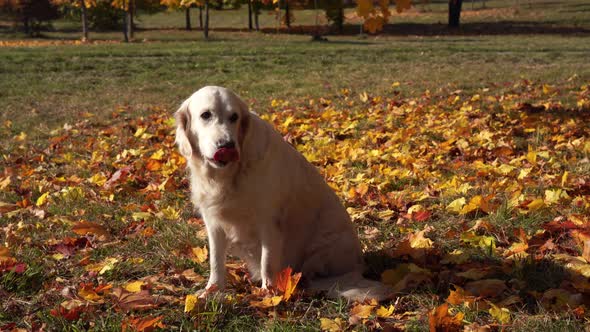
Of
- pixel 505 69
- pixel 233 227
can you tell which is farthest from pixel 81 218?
pixel 505 69

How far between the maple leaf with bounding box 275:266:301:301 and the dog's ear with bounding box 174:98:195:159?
790mm

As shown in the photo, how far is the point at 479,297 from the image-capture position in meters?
2.70

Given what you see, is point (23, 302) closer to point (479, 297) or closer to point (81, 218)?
point (81, 218)

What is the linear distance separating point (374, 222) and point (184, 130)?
1683mm

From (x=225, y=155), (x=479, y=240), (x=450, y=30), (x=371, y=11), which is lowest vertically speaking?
(x=479, y=240)

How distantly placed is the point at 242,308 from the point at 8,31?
41.9m

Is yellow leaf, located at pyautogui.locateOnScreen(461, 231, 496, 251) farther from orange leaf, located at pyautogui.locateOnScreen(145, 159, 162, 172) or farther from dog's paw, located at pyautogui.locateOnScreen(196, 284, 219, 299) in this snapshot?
orange leaf, located at pyautogui.locateOnScreen(145, 159, 162, 172)

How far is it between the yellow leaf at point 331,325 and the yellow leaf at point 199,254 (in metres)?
1.14

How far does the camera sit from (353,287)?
287 centimetres

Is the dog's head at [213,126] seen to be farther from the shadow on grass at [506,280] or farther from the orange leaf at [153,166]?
the orange leaf at [153,166]

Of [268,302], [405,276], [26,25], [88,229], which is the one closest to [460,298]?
[405,276]

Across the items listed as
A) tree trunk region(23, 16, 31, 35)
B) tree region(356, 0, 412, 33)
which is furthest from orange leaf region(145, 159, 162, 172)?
tree trunk region(23, 16, 31, 35)

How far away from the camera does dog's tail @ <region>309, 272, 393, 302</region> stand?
9.11 ft

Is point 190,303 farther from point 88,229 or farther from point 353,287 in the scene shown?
point 88,229
